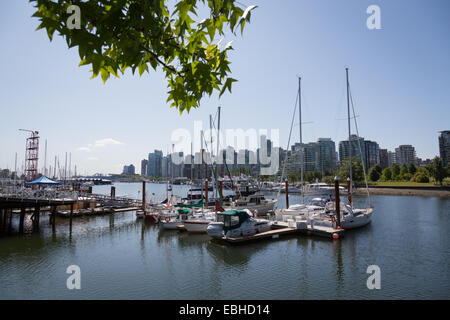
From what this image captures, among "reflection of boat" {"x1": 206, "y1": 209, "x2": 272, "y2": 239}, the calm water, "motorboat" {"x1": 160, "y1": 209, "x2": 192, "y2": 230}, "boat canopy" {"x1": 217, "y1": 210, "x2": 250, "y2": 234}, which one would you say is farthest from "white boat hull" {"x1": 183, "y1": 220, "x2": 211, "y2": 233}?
"boat canopy" {"x1": 217, "y1": 210, "x2": 250, "y2": 234}

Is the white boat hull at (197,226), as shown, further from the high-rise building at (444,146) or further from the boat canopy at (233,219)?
the high-rise building at (444,146)

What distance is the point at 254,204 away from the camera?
142ft

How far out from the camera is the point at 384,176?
12756 cm

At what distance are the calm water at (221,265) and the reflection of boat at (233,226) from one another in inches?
53.0

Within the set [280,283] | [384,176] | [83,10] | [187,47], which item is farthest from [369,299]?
[384,176]

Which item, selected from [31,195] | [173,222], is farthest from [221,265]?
[31,195]

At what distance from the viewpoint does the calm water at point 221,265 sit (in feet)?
48.6

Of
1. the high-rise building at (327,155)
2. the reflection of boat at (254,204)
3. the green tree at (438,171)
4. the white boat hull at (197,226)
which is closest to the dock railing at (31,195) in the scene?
the white boat hull at (197,226)

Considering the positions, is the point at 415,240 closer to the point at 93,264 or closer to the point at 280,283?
the point at 280,283

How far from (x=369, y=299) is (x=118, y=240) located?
23935 mm

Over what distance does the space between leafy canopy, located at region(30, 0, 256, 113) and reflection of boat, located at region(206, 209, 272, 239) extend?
79.1 ft

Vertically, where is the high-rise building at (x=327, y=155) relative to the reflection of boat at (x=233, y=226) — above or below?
above

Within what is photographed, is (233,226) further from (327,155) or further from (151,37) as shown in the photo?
(327,155)
